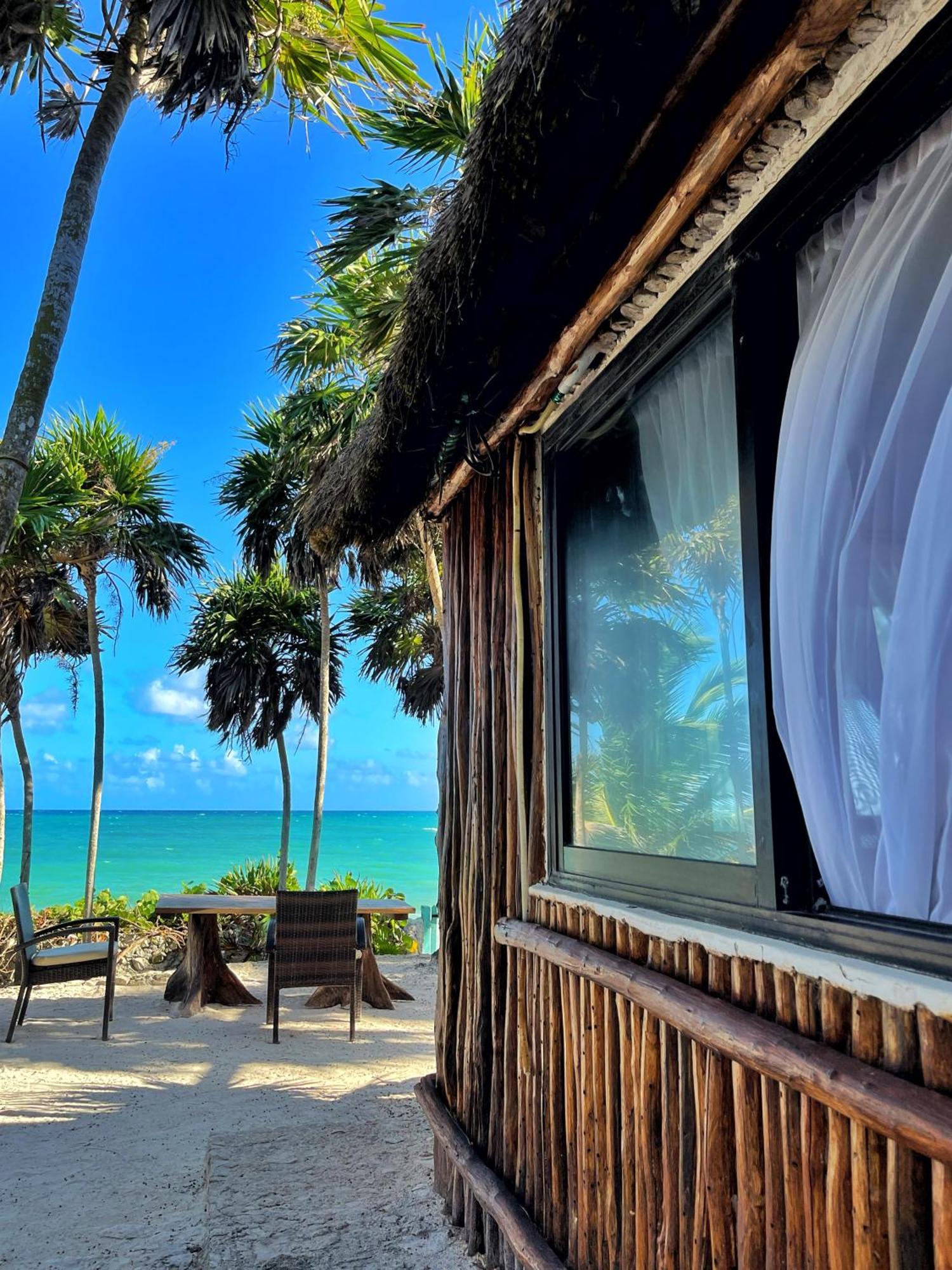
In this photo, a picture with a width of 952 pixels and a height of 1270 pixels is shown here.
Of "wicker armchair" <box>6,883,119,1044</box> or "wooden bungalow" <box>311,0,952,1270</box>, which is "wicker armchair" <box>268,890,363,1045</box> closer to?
"wicker armchair" <box>6,883,119,1044</box>

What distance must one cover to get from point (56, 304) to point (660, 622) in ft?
13.4

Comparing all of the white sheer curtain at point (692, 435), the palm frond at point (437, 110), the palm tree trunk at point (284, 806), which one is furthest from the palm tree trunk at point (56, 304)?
the palm tree trunk at point (284, 806)

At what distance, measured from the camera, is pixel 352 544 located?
13.1 ft

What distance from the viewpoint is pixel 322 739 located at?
1074 cm

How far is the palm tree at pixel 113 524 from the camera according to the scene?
10219 millimetres

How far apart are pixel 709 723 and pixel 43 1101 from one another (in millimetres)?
4713

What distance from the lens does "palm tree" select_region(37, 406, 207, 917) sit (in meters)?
→ 10.2

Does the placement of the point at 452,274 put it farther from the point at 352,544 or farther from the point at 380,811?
the point at 380,811

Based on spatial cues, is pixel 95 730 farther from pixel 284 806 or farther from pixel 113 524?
pixel 284 806

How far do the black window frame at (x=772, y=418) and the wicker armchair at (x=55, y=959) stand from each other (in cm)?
537

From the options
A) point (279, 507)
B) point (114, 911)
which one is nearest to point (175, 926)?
point (114, 911)

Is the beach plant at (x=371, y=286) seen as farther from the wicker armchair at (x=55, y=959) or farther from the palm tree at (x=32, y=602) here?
the wicker armchair at (x=55, y=959)

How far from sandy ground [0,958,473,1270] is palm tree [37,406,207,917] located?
4355 millimetres

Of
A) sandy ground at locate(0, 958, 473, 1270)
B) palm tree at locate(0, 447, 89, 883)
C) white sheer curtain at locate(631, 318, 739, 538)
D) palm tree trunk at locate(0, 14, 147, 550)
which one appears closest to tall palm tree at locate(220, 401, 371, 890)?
palm tree at locate(0, 447, 89, 883)
